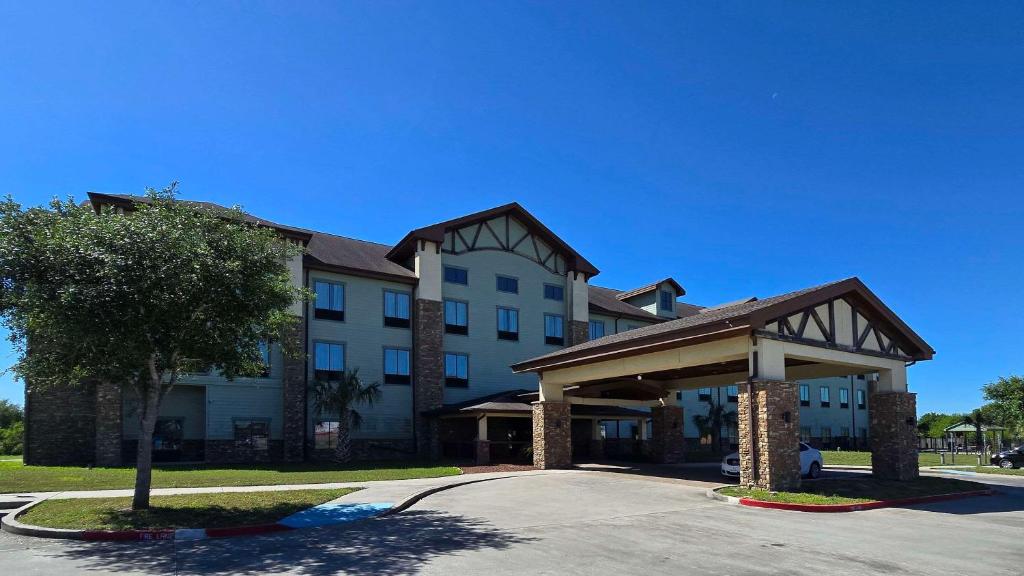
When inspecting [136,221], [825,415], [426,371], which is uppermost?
[136,221]

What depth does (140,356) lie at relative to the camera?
14.6m

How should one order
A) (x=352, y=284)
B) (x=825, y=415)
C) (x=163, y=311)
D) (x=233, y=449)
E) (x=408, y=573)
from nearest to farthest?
(x=408, y=573) < (x=163, y=311) < (x=233, y=449) < (x=352, y=284) < (x=825, y=415)

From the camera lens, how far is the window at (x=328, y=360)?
34125mm

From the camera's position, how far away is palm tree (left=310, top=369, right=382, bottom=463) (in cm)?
3275

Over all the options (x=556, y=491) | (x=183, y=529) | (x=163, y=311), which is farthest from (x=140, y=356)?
(x=556, y=491)

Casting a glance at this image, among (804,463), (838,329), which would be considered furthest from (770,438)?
(804,463)

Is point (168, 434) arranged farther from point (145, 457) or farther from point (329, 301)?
point (145, 457)

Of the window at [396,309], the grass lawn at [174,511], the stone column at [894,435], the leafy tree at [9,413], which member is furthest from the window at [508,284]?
the leafy tree at [9,413]

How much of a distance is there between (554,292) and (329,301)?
45.4ft

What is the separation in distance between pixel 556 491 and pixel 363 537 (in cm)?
866

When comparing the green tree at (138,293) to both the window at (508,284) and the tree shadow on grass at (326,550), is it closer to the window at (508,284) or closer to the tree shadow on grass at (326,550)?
the tree shadow on grass at (326,550)

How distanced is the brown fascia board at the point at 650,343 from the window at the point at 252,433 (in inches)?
505

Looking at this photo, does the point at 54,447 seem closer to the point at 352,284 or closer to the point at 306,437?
the point at 306,437

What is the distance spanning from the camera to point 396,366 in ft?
120
